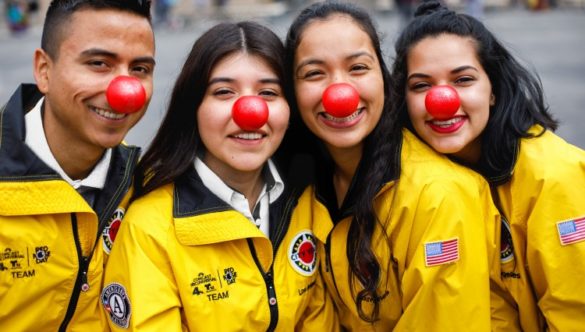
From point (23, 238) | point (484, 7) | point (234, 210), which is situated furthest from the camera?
point (484, 7)

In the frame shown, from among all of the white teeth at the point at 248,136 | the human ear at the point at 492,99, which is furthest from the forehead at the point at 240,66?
the human ear at the point at 492,99

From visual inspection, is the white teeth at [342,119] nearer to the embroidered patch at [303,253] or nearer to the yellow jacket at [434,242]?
the yellow jacket at [434,242]

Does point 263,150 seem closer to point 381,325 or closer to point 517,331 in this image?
point 381,325

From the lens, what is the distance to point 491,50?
2799 mm

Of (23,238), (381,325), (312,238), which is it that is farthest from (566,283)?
(23,238)

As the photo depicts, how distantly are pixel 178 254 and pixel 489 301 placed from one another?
4.25 feet

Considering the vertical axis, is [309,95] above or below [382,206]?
above

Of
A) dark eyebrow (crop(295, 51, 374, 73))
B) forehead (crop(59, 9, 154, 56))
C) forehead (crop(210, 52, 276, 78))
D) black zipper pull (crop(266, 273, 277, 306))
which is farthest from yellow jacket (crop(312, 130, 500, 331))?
forehead (crop(59, 9, 154, 56))

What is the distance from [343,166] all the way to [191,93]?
2.62 feet

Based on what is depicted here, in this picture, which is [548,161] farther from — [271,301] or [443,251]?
[271,301]

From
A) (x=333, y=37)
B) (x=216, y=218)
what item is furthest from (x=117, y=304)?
(x=333, y=37)

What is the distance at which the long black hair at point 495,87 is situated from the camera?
265 cm

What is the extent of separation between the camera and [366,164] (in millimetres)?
2680

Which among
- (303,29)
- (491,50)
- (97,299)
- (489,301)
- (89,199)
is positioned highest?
(303,29)
